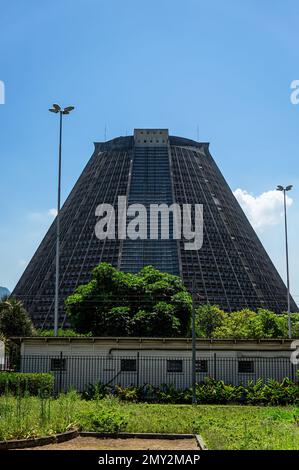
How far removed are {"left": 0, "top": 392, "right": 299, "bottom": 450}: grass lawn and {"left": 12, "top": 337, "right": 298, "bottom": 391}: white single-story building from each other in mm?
8498

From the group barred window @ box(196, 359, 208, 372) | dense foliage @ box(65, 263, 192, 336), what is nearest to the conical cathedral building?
dense foliage @ box(65, 263, 192, 336)

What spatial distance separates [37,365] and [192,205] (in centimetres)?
5606

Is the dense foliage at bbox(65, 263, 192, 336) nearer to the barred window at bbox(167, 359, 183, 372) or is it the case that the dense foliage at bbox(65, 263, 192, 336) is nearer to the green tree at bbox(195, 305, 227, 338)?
the green tree at bbox(195, 305, 227, 338)

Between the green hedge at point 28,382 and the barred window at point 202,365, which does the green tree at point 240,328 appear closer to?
the barred window at point 202,365

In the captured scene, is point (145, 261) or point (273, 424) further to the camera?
point (145, 261)

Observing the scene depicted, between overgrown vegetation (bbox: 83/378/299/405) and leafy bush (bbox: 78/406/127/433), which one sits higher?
leafy bush (bbox: 78/406/127/433)

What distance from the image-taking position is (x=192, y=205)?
83938 mm

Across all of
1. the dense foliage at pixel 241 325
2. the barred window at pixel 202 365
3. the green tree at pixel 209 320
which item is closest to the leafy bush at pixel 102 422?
the barred window at pixel 202 365

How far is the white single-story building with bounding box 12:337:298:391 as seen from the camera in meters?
29.6

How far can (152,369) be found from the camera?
2967cm

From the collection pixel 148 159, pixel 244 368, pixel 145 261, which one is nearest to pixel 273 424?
pixel 244 368

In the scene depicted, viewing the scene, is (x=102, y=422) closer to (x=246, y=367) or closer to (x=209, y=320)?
(x=246, y=367)
